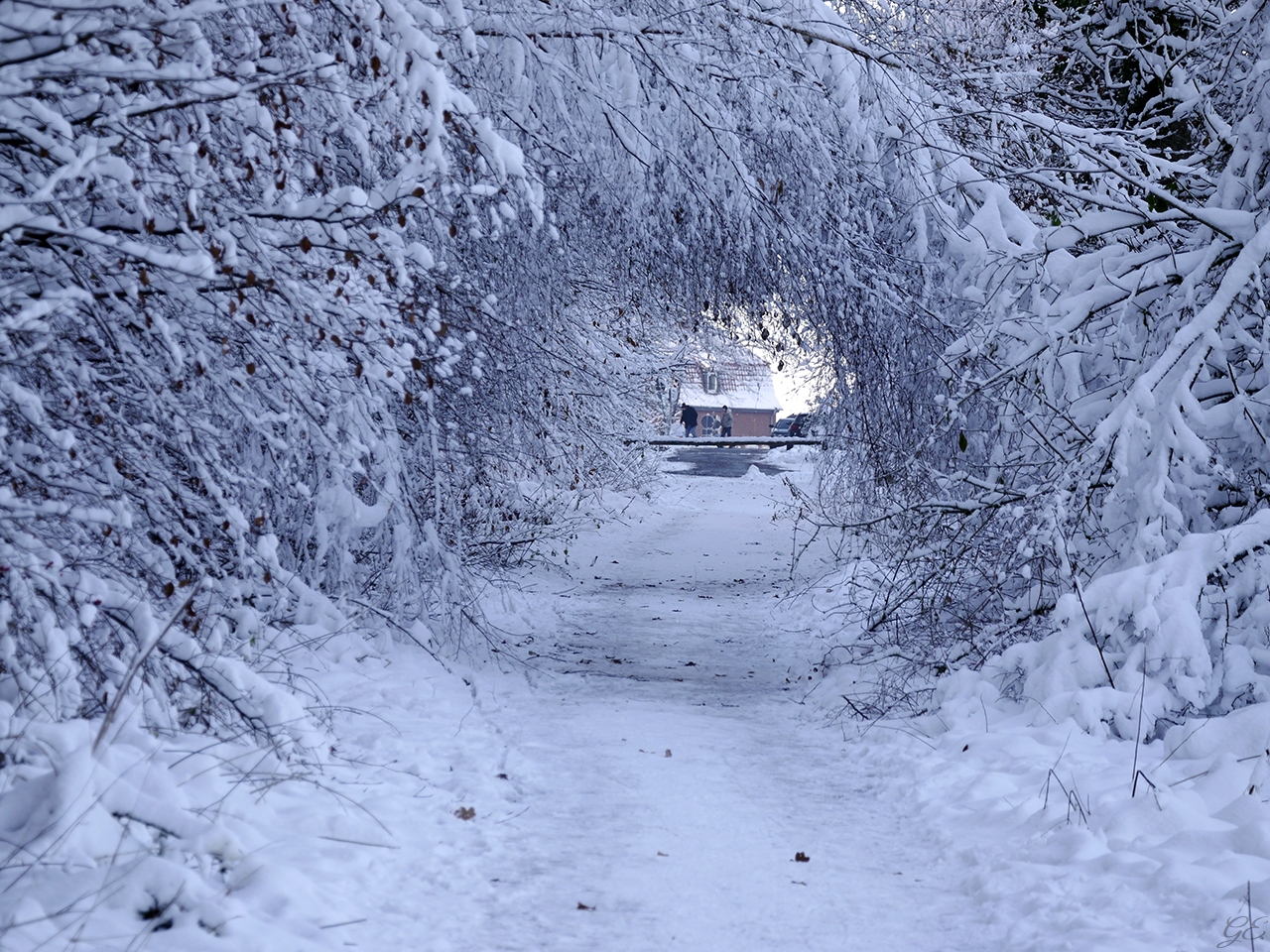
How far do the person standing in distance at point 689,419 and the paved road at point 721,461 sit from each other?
4.72 m

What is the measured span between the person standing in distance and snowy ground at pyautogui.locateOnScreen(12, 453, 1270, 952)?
47018 mm

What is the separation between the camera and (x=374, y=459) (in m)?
7.33

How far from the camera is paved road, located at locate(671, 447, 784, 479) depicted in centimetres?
3878

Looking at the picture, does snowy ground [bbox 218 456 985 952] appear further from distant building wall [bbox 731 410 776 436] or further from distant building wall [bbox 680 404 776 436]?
distant building wall [bbox 731 410 776 436]

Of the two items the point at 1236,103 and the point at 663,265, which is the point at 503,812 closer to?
the point at 663,265

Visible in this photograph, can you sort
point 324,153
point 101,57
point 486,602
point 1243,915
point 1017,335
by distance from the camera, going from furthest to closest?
point 486,602 < point 1017,335 < point 324,153 < point 1243,915 < point 101,57

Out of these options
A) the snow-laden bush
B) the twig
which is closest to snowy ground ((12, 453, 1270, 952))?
the twig

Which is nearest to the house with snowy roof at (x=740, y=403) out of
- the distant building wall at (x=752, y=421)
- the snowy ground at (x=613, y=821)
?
the distant building wall at (x=752, y=421)

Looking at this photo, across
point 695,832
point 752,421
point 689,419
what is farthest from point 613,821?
point 752,421

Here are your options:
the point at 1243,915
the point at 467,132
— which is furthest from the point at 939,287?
the point at 1243,915

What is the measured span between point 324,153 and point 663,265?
3.86 m

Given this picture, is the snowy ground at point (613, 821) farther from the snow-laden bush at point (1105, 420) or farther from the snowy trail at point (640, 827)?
the snow-laden bush at point (1105, 420)

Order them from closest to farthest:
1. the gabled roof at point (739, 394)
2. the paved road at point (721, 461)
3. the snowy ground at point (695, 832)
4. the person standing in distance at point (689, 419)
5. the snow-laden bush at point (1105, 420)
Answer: the snowy ground at point (695, 832) < the snow-laden bush at point (1105, 420) < the paved road at point (721, 461) < the person standing in distance at point (689, 419) < the gabled roof at point (739, 394)

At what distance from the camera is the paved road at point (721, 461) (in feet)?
127
